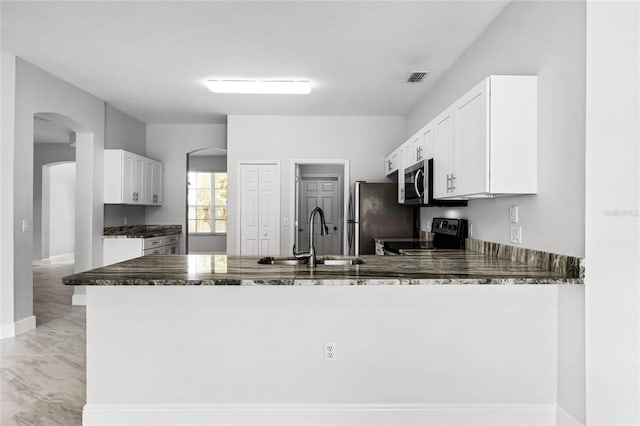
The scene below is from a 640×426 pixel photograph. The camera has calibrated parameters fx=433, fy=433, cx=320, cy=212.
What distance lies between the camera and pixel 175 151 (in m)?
6.91

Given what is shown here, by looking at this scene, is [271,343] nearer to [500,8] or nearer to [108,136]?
[500,8]

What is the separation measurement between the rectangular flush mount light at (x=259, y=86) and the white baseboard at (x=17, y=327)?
2959 mm

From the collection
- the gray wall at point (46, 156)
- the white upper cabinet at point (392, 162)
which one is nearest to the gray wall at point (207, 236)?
the gray wall at point (46, 156)

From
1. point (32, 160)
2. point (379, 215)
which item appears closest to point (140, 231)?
point (32, 160)

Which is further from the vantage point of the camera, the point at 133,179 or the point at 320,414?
the point at 133,179

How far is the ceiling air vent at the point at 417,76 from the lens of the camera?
4348 millimetres

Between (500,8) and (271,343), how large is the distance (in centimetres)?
269

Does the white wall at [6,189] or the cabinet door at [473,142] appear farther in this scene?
the white wall at [6,189]

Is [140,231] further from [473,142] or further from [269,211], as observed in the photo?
[473,142]

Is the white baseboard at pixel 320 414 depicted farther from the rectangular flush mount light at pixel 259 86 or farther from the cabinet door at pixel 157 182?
the cabinet door at pixel 157 182

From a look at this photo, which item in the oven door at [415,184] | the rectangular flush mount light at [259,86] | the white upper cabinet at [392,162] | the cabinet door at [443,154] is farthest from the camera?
the white upper cabinet at [392,162]

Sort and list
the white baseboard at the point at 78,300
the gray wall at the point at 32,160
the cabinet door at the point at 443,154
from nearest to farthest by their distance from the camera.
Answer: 1. the cabinet door at the point at 443,154
2. the gray wall at the point at 32,160
3. the white baseboard at the point at 78,300

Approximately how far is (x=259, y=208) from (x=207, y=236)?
13.1ft

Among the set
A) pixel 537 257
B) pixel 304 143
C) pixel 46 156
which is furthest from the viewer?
pixel 46 156
